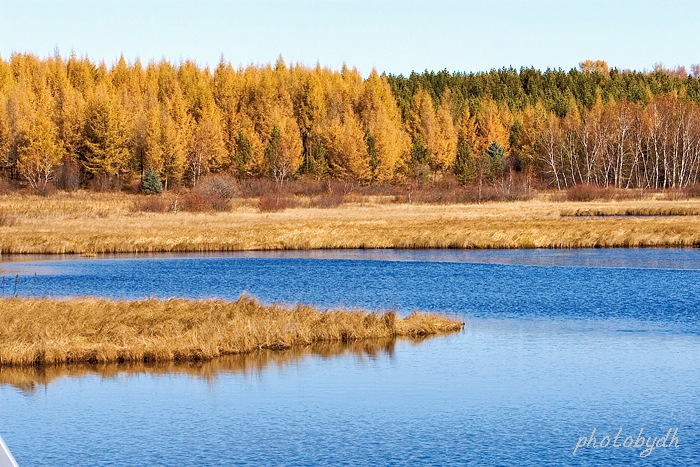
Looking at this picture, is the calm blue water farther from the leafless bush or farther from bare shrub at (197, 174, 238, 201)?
bare shrub at (197, 174, 238, 201)

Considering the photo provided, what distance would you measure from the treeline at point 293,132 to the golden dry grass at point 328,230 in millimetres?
23046

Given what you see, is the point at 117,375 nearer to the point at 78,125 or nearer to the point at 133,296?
the point at 133,296

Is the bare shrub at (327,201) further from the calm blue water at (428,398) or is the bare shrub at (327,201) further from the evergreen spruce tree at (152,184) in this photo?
the calm blue water at (428,398)

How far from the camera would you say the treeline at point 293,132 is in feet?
301

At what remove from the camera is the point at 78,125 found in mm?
95875

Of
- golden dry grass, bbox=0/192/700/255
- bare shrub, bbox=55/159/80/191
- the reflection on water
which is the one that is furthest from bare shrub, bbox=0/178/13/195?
the reflection on water

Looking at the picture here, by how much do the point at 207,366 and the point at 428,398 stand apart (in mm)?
5033

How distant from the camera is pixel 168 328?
20281 mm

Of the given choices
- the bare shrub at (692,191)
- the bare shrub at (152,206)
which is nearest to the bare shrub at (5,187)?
the bare shrub at (152,206)

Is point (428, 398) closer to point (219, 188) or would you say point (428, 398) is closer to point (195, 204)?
point (195, 204)

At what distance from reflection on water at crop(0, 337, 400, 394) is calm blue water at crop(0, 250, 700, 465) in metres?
0.14
